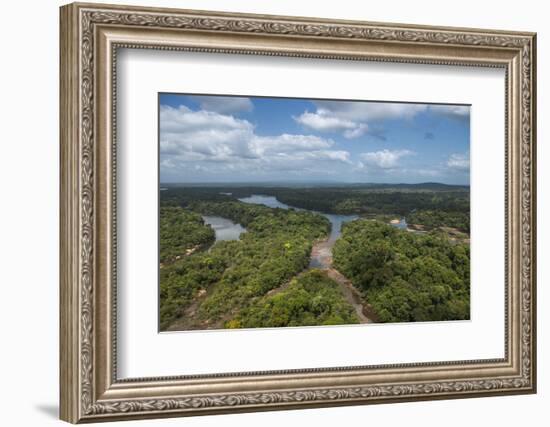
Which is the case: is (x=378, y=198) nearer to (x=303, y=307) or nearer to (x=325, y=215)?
(x=325, y=215)

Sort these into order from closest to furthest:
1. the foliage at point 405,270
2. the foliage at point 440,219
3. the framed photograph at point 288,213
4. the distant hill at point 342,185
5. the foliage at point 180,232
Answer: the framed photograph at point 288,213, the foliage at point 180,232, the distant hill at point 342,185, the foliage at point 405,270, the foliage at point 440,219

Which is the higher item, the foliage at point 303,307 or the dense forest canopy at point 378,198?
the dense forest canopy at point 378,198

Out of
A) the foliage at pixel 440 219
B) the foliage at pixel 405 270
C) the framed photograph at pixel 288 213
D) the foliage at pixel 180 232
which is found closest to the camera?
the framed photograph at pixel 288 213

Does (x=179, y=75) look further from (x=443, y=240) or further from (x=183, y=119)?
(x=443, y=240)

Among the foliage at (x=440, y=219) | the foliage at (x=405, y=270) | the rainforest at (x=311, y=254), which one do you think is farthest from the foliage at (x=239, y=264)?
the foliage at (x=440, y=219)

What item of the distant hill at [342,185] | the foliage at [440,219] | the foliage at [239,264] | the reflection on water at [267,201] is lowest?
the foliage at [239,264]

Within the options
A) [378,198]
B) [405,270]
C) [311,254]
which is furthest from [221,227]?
[405,270]

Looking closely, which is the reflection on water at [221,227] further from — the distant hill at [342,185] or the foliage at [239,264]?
the distant hill at [342,185]

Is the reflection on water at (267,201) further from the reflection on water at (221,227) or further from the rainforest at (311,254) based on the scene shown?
the reflection on water at (221,227)

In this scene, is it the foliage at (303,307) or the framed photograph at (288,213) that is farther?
the foliage at (303,307)
